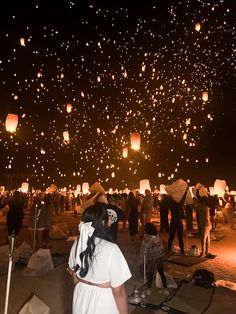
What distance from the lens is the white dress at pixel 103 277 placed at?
2.76 metres

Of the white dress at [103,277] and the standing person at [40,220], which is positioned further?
the standing person at [40,220]

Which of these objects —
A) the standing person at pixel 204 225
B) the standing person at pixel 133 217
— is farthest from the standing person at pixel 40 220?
the standing person at pixel 204 225

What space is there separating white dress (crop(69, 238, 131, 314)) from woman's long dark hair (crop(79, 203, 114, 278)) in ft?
0.13

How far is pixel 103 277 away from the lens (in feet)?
9.14

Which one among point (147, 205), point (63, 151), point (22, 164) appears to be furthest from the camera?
point (63, 151)

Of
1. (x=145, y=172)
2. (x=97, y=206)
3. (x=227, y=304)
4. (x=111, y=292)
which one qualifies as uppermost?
(x=145, y=172)

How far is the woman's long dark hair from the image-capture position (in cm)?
286

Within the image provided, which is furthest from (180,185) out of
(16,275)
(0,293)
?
(0,293)

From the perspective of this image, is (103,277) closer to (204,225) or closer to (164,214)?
(204,225)

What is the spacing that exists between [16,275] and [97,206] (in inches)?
214

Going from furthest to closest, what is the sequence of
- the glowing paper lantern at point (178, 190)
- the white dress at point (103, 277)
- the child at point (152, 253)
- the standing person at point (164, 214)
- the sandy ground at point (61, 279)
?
the standing person at point (164, 214) < the glowing paper lantern at point (178, 190) < the child at point (152, 253) < the sandy ground at point (61, 279) < the white dress at point (103, 277)

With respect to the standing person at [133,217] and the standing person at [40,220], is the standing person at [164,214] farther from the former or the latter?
the standing person at [40,220]

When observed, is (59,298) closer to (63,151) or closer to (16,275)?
(16,275)

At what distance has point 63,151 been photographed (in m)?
50.5
